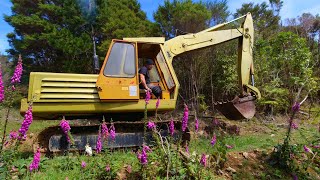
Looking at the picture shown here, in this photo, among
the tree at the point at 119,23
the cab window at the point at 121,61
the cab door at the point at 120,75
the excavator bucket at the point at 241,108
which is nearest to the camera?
the cab door at the point at 120,75

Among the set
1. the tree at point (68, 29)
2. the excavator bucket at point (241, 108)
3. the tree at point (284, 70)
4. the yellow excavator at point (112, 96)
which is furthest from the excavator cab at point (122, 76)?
the tree at point (68, 29)

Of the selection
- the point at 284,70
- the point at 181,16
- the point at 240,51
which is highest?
the point at 181,16

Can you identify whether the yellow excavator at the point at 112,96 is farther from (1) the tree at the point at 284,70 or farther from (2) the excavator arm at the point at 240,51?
(1) the tree at the point at 284,70

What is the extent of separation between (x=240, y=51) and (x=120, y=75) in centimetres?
331

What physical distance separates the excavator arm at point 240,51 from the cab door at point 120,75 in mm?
1062

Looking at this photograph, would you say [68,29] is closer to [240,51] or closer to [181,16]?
[181,16]

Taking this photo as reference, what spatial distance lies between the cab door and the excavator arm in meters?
1.06

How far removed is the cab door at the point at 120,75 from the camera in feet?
18.1

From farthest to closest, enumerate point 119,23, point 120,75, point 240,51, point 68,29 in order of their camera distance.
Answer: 1. point 68,29
2. point 119,23
3. point 240,51
4. point 120,75

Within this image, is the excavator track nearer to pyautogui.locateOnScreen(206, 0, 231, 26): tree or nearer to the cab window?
the cab window

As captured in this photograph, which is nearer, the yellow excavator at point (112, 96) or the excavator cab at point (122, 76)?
the yellow excavator at point (112, 96)

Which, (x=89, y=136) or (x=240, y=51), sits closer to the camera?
(x=89, y=136)

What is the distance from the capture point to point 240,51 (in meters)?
7.50

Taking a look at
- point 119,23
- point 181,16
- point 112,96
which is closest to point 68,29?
point 119,23
